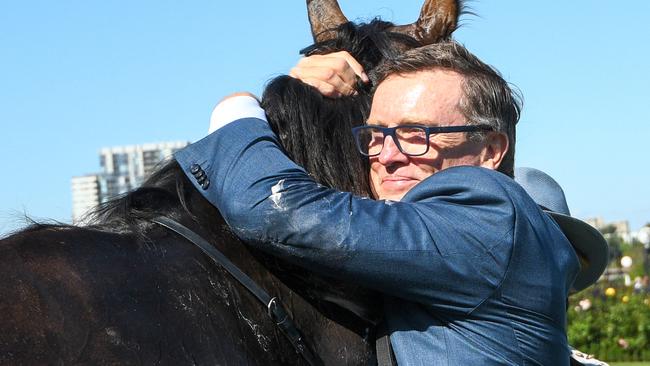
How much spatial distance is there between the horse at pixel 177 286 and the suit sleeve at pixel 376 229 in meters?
0.13

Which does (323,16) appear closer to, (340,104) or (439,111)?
(340,104)

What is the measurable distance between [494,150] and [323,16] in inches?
32.7

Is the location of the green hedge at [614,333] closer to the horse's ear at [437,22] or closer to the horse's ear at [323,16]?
the horse's ear at [323,16]

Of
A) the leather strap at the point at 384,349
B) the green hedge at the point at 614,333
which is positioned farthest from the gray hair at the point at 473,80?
the green hedge at the point at 614,333

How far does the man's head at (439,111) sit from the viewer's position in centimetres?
295

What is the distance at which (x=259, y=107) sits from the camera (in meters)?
2.91

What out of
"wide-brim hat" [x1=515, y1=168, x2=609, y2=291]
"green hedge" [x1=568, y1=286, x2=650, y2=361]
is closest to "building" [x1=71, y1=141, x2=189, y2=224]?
"green hedge" [x1=568, y1=286, x2=650, y2=361]

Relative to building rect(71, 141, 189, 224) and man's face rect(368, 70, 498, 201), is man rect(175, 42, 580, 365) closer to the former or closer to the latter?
man's face rect(368, 70, 498, 201)

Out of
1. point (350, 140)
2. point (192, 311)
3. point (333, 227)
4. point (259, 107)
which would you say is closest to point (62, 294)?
point (192, 311)

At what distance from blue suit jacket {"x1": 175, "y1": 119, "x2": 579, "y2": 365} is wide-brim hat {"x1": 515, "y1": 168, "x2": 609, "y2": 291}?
0.60 meters

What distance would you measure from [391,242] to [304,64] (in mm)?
789

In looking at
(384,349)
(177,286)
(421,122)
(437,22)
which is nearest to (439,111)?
(421,122)

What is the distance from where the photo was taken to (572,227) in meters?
3.33

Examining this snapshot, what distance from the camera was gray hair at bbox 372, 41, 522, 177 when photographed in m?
2.97
